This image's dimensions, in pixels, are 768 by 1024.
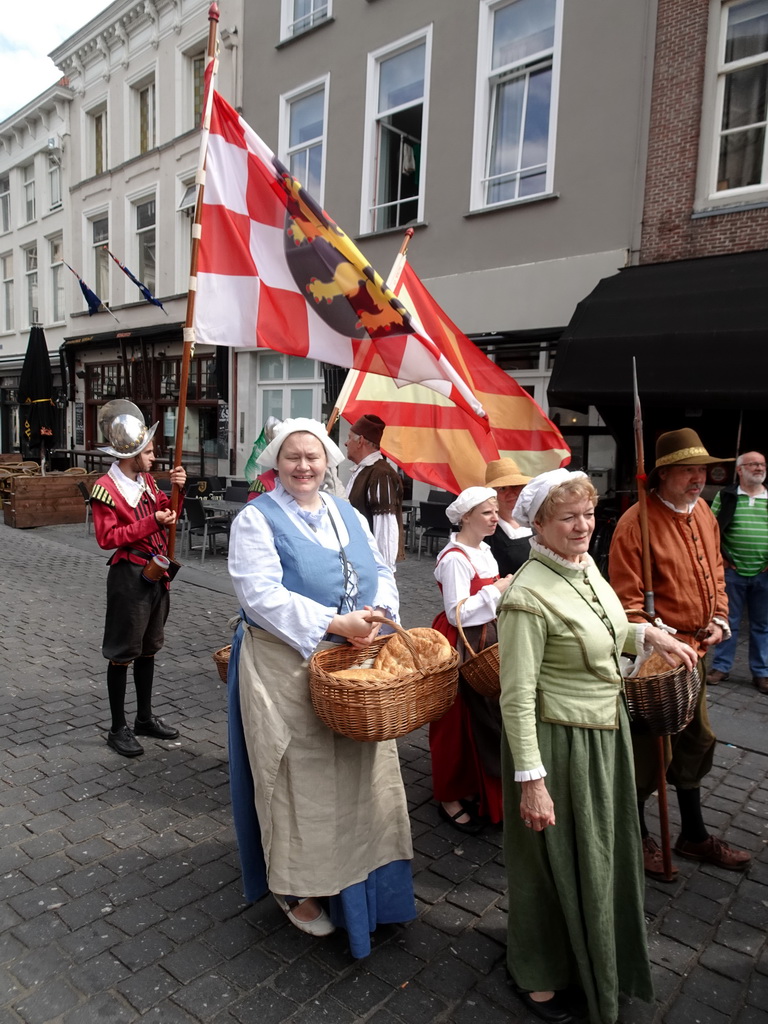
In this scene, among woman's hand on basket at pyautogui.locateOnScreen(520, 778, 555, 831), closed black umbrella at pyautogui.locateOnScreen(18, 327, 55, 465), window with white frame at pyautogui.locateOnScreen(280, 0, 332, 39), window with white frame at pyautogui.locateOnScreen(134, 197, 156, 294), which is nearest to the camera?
woman's hand on basket at pyautogui.locateOnScreen(520, 778, 555, 831)

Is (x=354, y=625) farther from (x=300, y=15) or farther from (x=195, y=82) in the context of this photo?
(x=195, y=82)

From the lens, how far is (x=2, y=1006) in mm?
2367

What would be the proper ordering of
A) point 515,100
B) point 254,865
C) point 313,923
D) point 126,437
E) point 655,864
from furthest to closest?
1. point 515,100
2. point 126,437
3. point 655,864
4. point 254,865
5. point 313,923

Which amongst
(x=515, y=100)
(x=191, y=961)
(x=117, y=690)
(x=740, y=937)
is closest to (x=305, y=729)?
(x=191, y=961)

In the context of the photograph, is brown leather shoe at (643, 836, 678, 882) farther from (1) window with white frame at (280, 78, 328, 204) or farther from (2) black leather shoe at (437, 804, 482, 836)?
(1) window with white frame at (280, 78, 328, 204)

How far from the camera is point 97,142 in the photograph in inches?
795

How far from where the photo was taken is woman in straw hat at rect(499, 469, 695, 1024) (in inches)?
87.4

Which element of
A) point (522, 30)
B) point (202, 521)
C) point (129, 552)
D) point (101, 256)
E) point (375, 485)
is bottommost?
point (202, 521)

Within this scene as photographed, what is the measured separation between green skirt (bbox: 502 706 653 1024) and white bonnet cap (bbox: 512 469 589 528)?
69cm

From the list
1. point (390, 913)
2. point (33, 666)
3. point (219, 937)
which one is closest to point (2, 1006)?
point (219, 937)

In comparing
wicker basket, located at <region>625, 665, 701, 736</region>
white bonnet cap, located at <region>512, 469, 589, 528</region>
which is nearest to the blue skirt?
wicker basket, located at <region>625, 665, 701, 736</region>

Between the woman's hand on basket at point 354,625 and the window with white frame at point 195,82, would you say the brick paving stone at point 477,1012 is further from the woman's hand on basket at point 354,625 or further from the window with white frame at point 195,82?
the window with white frame at point 195,82

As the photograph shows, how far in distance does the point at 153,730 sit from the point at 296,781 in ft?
7.44

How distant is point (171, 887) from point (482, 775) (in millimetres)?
1497
